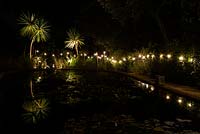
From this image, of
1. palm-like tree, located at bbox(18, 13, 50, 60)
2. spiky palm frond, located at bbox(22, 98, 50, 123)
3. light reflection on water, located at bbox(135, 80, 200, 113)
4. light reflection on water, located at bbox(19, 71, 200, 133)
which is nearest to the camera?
light reflection on water, located at bbox(19, 71, 200, 133)

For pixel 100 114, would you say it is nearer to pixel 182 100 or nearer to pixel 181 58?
pixel 182 100

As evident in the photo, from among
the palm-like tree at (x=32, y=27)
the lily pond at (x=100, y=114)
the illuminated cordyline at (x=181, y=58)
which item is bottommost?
the lily pond at (x=100, y=114)

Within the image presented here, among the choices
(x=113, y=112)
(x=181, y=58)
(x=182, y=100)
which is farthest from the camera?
(x=181, y=58)

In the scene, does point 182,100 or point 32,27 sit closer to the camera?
point 182,100

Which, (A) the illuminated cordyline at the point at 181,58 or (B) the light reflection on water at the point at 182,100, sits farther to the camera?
(A) the illuminated cordyline at the point at 181,58

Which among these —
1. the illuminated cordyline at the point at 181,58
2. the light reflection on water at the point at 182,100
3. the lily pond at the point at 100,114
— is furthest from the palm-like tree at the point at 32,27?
the light reflection on water at the point at 182,100

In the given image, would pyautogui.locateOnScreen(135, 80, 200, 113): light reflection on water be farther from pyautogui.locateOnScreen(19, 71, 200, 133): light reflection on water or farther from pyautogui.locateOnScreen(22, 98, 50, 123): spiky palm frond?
pyautogui.locateOnScreen(22, 98, 50, 123): spiky palm frond

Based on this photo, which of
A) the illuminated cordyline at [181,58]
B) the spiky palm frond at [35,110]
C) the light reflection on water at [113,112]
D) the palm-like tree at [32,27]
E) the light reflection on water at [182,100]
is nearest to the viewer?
the light reflection on water at [113,112]

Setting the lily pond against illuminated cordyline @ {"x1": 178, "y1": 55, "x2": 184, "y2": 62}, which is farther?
illuminated cordyline @ {"x1": 178, "y1": 55, "x2": 184, "y2": 62}

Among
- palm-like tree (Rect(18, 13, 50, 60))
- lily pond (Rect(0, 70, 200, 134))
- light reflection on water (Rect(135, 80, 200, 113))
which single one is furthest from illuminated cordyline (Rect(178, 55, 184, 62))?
palm-like tree (Rect(18, 13, 50, 60))

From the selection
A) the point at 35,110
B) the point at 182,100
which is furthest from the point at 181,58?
the point at 35,110

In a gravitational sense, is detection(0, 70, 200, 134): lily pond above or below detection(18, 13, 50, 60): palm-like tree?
below

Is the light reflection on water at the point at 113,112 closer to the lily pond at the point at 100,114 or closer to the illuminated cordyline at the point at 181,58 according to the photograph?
the lily pond at the point at 100,114

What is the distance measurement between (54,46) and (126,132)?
4813 centimetres
